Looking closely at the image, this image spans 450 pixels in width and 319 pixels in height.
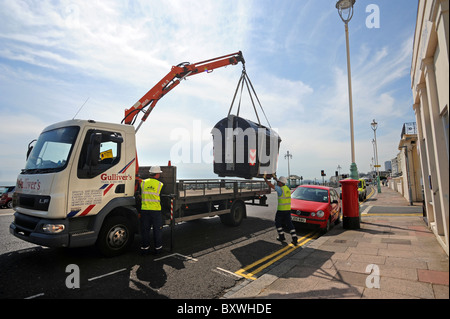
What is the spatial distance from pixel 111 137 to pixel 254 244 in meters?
4.52

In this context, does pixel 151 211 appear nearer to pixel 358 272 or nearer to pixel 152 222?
pixel 152 222

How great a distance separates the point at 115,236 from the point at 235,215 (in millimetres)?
4248

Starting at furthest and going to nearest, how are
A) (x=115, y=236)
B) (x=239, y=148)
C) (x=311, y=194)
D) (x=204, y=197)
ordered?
(x=311, y=194), (x=239, y=148), (x=204, y=197), (x=115, y=236)

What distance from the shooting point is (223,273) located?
4520mm

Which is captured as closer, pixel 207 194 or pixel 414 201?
pixel 207 194

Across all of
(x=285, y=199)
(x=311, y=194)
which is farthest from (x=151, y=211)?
(x=311, y=194)

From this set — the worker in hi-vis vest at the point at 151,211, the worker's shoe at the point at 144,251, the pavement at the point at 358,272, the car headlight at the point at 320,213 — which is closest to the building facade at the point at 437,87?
the pavement at the point at 358,272

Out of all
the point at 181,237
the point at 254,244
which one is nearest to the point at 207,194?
the point at 181,237

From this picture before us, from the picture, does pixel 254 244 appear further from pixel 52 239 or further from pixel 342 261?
pixel 52 239

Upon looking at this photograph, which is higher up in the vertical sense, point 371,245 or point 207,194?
point 207,194

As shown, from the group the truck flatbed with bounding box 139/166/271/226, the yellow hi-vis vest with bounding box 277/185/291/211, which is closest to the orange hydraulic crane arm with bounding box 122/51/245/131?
A: the truck flatbed with bounding box 139/166/271/226

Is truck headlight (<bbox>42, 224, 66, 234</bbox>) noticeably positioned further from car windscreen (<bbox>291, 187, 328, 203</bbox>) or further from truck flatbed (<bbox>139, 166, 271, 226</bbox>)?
car windscreen (<bbox>291, 187, 328, 203</bbox>)

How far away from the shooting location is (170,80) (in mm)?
8805

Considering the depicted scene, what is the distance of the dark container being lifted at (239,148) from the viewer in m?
7.34
